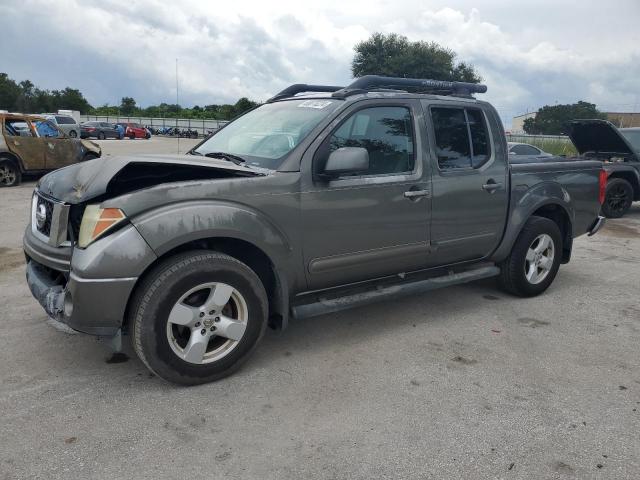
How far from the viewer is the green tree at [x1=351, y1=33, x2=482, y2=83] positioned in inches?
1623

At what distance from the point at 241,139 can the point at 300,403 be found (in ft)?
6.85

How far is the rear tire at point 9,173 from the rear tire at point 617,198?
41.2ft

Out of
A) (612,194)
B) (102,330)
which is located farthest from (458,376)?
(612,194)

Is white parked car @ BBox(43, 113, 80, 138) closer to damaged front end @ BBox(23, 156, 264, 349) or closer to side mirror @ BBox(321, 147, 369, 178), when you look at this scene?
damaged front end @ BBox(23, 156, 264, 349)

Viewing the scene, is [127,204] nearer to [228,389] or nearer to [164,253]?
[164,253]

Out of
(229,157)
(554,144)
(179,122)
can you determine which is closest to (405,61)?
(554,144)

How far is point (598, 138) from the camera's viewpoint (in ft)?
33.5

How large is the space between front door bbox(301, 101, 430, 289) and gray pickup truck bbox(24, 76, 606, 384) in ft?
0.03

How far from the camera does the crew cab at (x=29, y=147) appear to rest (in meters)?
12.0

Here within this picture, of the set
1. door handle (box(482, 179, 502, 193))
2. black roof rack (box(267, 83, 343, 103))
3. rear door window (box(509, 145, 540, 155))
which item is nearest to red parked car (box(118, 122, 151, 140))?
rear door window (box(509, 145, 540, 155))

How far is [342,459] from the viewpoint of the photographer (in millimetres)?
2605

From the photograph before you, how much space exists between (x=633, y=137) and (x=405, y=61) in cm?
3245

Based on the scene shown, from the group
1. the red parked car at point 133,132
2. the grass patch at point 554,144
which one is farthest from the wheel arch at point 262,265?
the red parked car at point 133,132

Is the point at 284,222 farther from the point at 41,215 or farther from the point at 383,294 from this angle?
the point at 41,215
